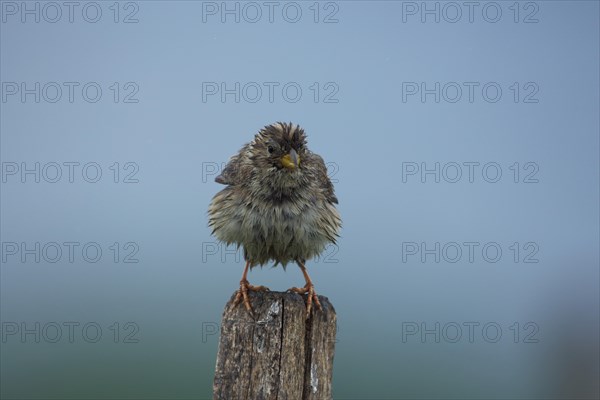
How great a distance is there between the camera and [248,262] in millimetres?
6027

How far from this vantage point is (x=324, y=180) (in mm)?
6309

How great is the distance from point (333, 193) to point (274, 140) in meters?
1.18

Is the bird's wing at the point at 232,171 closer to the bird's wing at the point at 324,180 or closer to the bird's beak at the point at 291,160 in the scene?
the bird's beak at the point at 291,160

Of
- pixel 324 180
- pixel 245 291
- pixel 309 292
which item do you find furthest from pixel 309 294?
pixel 324 180

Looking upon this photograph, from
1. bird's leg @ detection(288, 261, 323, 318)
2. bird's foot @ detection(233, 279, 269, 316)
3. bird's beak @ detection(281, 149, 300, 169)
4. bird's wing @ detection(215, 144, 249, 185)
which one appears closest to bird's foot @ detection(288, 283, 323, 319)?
bird's leg @ detection(288, 261, 323, 318)

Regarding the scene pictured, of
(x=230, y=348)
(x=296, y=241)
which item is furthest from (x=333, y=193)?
(x=230, y=348)

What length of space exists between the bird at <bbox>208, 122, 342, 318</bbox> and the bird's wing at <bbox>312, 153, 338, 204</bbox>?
131 millimetres

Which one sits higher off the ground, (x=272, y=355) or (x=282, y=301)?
(x=282, y=301)

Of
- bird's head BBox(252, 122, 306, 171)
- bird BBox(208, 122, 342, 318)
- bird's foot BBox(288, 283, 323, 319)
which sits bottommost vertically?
bird's foot BBox(288, 283, 323, 319)

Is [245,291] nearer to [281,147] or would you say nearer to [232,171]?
[281,147]

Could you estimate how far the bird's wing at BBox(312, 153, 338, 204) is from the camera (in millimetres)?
6164

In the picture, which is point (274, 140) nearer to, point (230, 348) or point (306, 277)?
point (306, 277)

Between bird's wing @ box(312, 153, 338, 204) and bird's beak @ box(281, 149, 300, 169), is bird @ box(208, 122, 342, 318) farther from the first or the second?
bird's wing @ box(312, 153, 338, 204)

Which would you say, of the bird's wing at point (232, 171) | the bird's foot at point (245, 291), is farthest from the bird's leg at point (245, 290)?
the bird's wing at point (232, 171)
